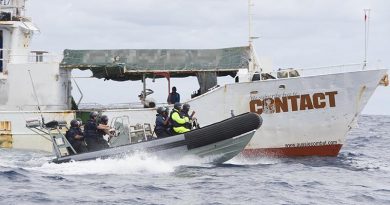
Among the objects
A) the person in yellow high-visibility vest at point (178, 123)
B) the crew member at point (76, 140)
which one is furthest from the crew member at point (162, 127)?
the crew member at point (76, 140)

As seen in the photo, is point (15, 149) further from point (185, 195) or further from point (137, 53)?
point (185, 195)

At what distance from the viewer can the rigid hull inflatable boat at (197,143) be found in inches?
800

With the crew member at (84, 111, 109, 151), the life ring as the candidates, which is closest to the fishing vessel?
the life ring

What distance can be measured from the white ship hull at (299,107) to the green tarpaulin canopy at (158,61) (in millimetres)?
1675

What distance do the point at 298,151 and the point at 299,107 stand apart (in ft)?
4.50

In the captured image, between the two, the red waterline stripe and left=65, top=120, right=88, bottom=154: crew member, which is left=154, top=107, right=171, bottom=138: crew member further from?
the red waterline stripe

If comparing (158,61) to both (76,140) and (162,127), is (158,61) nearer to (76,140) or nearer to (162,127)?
(162,127)

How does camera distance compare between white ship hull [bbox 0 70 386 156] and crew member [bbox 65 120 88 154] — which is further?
white ship hull [bbox 0 70 386 156]

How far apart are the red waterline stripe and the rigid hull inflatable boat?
378 centimetres

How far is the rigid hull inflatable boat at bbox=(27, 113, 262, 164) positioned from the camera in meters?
20.3

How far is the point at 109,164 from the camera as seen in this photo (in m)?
20.1

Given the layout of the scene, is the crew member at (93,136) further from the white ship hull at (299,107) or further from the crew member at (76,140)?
the white ship hull at (299,107)

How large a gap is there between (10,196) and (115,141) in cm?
730

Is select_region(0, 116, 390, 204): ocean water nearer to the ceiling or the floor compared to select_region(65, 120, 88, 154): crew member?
nearer to the floor
